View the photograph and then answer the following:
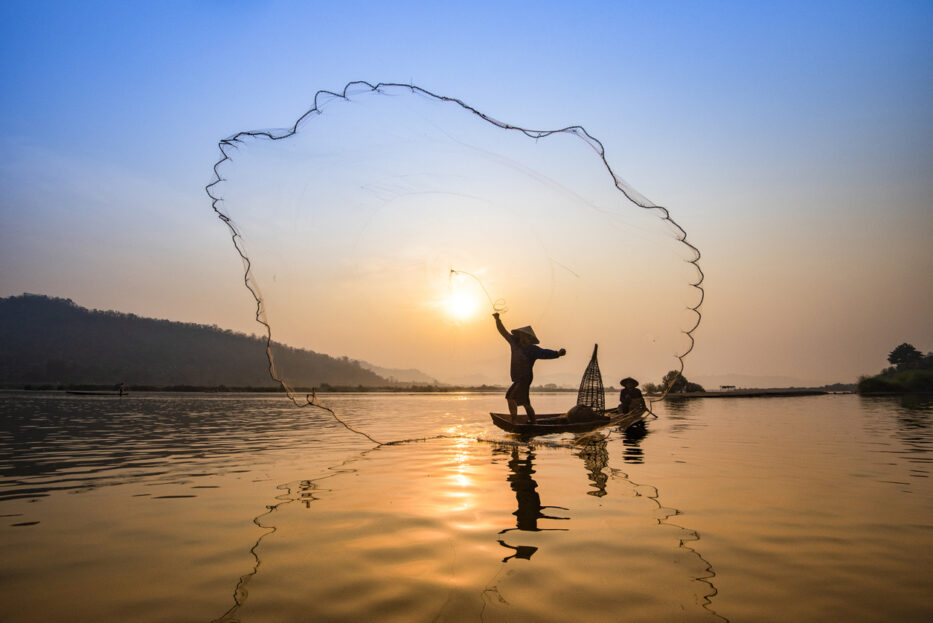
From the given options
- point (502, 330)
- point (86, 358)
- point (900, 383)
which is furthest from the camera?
point (86, 358)

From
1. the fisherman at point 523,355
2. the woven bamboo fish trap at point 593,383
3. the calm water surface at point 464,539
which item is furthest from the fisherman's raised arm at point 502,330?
the woven bamboo fish trap at point 593,383

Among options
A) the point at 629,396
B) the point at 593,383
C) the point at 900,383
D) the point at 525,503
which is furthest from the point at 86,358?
the point at 900,383

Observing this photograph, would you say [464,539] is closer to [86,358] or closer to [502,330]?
[502,330]

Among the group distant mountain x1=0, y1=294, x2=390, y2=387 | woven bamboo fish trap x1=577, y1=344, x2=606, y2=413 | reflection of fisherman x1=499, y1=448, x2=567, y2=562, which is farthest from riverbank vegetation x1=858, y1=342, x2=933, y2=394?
distant mountain x1=0, y1=294, x2=390, y2=387

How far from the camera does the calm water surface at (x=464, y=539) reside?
4527 millimetres

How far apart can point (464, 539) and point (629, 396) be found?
19863 millimetres

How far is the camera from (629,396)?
24594 millimetres

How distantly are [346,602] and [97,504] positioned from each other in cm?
639

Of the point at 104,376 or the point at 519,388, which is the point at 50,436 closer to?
the point at 519,388

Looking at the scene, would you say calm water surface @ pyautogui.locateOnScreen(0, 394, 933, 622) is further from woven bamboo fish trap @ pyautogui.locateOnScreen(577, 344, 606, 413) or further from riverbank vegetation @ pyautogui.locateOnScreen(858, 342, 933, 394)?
riverbank vegetation @ pyautogui.locateOnScreen(858, 342, 933, 394)

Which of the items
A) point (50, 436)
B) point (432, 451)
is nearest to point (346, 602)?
point (432, 451)

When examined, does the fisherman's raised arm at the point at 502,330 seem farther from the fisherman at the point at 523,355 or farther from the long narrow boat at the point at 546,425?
the long narrow boat at the point at 546,425

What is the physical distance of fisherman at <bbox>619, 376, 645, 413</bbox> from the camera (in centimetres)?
2417

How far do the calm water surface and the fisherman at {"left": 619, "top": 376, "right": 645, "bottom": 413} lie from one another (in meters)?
10.6
